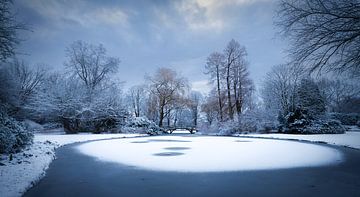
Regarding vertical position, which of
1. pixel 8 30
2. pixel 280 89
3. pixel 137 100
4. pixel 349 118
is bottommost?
pixel 349 118

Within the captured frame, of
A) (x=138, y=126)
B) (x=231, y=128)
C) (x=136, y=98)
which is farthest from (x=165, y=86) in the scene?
(x=136, y=98)

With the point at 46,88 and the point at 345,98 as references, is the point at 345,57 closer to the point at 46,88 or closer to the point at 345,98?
the point at 46,88

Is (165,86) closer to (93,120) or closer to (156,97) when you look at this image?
(156,97)

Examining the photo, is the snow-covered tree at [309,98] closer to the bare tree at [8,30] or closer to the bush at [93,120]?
the bush at [93,120]

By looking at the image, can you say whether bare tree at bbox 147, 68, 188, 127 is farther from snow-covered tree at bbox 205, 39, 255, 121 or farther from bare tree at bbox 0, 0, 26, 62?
bare tree at bbox 0, 0, 26, 62

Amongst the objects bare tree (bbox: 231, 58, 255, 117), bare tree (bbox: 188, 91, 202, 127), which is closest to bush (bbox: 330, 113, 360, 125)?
bare tree (bbox: 231, 58, 255, 117)

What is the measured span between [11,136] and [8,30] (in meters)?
3.77

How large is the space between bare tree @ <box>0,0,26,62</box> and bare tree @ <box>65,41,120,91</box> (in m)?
28.5

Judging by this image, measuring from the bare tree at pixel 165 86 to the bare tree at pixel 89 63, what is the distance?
6.90 m

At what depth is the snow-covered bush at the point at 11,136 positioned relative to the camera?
879 centimetres

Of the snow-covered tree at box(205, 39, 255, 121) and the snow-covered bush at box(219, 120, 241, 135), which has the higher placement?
the snow-covered tree at box(205, 39, 255, 121)

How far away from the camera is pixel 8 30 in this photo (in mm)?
7668

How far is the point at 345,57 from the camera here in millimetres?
8891

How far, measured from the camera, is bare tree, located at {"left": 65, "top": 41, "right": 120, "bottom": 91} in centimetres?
3672
